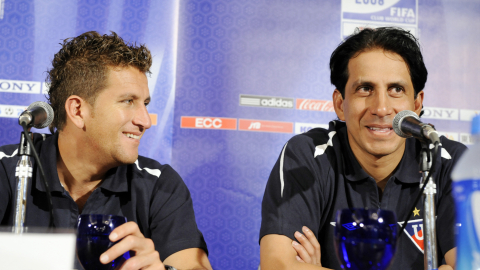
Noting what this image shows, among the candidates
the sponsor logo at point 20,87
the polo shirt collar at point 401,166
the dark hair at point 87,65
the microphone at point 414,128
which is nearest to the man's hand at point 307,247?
the polo shirt collar at point 401,166

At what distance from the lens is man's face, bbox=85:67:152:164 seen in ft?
5.16

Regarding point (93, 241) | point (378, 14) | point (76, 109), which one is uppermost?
point (378, 14)

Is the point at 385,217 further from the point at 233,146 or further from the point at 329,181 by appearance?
the point at 233,146

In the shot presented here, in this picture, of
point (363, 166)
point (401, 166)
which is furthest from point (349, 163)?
point (401, 166)

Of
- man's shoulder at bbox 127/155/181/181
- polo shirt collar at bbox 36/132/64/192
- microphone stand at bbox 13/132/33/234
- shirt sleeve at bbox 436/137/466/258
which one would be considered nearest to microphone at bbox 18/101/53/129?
microphone stand at bbox 13/132/33/234

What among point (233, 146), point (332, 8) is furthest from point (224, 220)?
point (332, 8)

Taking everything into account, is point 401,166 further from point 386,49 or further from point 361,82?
point 386,49

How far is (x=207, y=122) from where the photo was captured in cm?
261

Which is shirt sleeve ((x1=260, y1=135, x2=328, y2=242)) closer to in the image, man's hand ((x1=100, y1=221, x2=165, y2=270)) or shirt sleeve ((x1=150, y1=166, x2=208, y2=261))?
shirt sleeve ((x1=150, y1=166, x2=208, y2=261))

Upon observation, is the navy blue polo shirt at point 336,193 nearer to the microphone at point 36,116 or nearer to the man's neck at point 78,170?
the man's neck at point 78,170

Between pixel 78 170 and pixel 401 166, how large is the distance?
3.94 ft

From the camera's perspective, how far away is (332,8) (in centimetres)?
279

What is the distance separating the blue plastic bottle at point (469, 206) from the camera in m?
0.57

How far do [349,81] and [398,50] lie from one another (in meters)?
0.21
